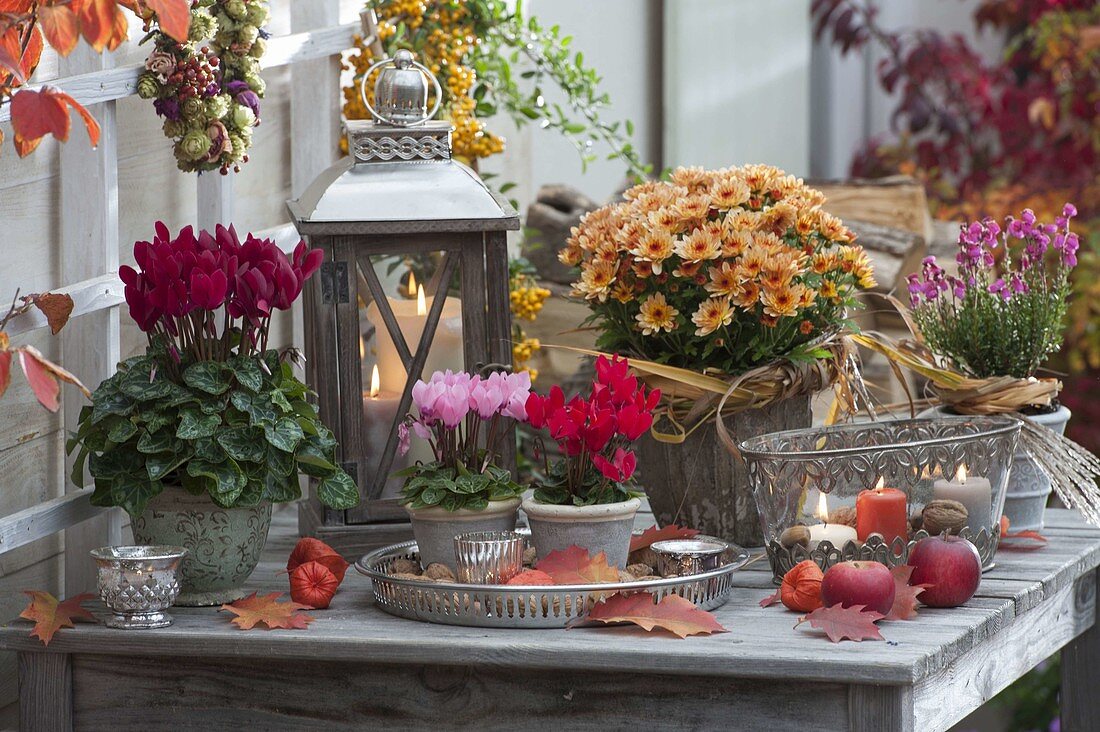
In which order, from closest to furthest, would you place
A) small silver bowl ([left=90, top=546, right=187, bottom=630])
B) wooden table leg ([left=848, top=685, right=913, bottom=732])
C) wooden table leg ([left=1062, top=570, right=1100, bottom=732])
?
1. wooden table leg ([left=848, top=685, right=913, bottom=732])
2. small silver bowl ([left=90, top=546, right=187, bottom=630])
3. wooden table leg ([left=1062, top=570, right=1100, bottom=732])

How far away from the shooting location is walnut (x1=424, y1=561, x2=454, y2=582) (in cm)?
153

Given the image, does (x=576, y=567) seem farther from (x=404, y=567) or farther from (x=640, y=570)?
(x=404, y=567)

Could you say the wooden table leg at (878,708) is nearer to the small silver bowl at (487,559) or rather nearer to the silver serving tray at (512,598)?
the silver serving tray at (512,598)

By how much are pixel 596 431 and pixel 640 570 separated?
172mm

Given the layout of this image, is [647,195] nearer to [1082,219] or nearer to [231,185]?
[231,185]

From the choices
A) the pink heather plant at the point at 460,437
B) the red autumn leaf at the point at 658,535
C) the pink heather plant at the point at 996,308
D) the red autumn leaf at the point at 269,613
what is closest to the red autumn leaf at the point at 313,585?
the red autumn leaf at the point at 269,613

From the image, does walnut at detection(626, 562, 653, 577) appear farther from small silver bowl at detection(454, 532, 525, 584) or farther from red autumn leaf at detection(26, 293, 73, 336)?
red autumn leaf at detection(26, 293, 73, 336)

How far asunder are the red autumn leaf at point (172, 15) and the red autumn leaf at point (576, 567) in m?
0.62

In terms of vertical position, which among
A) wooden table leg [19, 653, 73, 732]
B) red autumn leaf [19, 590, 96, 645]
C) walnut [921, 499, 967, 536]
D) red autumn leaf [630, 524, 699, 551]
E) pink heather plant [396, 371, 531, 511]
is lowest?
wooden table leg [19, 653, 73, 732]

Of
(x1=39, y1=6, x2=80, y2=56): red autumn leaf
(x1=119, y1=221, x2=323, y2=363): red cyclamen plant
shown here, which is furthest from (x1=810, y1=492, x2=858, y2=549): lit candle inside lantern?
(x1=39, y1=6, x2=80, y2=56): red autumn leaf

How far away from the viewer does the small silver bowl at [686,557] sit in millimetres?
1538

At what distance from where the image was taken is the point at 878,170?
466 centimetres

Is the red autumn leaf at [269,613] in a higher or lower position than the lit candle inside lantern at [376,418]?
lower

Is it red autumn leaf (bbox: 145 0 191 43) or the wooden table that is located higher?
red autumn leaf (bbox: 145 0 191 43)
